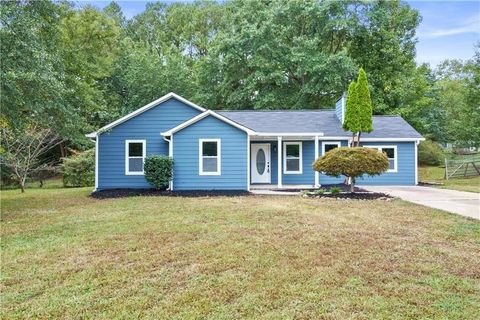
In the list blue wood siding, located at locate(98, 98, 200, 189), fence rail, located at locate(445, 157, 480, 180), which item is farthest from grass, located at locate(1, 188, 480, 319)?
fence rail, located at locate(445, 157, 480, 180)

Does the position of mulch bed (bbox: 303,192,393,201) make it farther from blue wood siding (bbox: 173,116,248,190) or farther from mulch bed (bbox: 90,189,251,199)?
blue wood siding (bbox: 173,116,248,190)

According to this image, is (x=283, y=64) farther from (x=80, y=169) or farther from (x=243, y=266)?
(x=243, y=266)

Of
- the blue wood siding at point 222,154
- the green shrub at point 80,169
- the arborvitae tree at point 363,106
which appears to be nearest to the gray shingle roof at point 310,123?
the arborvitae tree at point 363,106

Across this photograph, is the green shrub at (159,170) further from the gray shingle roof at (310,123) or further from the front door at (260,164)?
the gray shingle roof at (310,123)

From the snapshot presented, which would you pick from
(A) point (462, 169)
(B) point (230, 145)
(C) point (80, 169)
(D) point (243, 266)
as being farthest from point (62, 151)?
(A) point (462, 169)

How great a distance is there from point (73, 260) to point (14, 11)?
28.0 feet

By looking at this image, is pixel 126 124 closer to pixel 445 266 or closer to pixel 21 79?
pixel 21 79

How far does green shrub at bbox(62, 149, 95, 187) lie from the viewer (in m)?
19.9

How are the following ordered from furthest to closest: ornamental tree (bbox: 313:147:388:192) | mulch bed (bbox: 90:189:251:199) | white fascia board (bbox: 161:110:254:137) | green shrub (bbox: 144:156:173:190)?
white fascia board (bbox: 161:110:254:137) → green shrub (bbox: 144:156:173:190) → mulch bed (bbox: 90:189:251:199) → ornamental tree (bbox: 313:147:388:192)

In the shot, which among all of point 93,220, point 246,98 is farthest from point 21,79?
point 246,98

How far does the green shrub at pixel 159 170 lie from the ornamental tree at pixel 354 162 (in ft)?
18.6

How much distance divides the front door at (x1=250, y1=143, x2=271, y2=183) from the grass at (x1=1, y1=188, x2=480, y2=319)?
867 cm

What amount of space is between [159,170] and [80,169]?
26.5 ft

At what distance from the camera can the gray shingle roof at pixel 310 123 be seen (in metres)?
17.3
